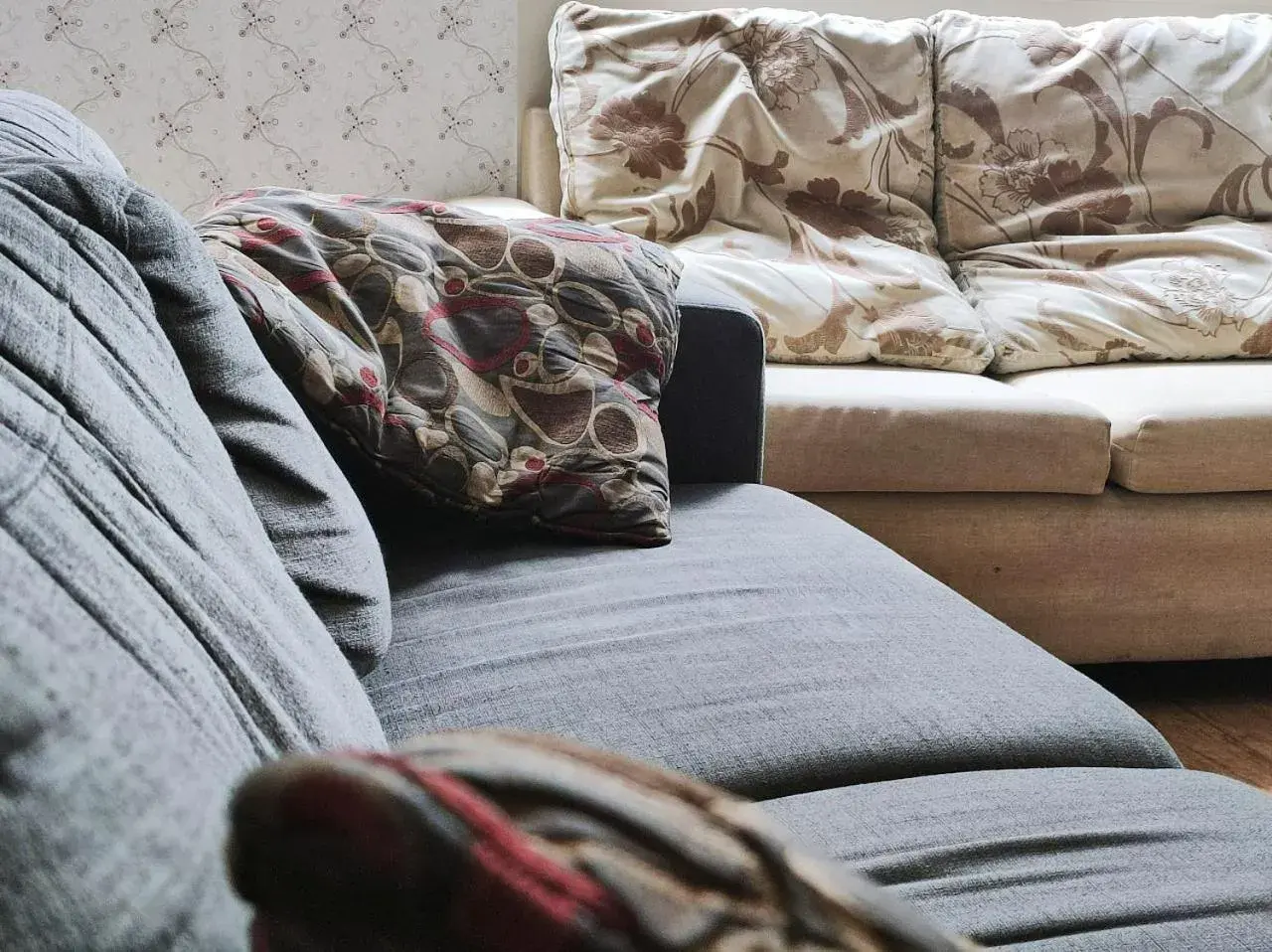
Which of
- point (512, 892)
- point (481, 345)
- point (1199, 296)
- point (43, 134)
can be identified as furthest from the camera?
point (1199, 296)

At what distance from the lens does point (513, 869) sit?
0.19 m

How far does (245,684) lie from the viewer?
43 cm

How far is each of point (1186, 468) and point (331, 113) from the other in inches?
66.0

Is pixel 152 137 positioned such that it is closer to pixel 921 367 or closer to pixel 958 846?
pixel 921 367


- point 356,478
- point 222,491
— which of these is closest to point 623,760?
point 222,491

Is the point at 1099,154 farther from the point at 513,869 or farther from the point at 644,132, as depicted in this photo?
the point at 513,869

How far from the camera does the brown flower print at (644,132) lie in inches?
84.4

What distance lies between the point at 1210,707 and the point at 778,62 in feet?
4.43

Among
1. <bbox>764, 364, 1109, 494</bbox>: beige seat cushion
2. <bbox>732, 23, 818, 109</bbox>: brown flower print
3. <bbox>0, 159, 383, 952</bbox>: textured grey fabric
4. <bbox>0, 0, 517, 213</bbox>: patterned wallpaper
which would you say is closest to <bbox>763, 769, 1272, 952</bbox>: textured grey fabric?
<bbox>0, 159, 383, 952</bbox>: textured grey fabric

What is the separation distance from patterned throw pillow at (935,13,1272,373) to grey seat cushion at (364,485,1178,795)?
1.28 meters

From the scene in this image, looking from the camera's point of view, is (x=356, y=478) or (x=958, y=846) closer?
(x=958, y=846)

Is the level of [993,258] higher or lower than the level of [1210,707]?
higher

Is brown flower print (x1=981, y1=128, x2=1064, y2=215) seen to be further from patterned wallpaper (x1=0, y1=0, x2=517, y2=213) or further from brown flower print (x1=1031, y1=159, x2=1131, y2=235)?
patterned wallpaper (x1=0, y1=0, x2=517, y2=213)

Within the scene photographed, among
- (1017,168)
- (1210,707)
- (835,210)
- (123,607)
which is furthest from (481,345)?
(1017,168)
